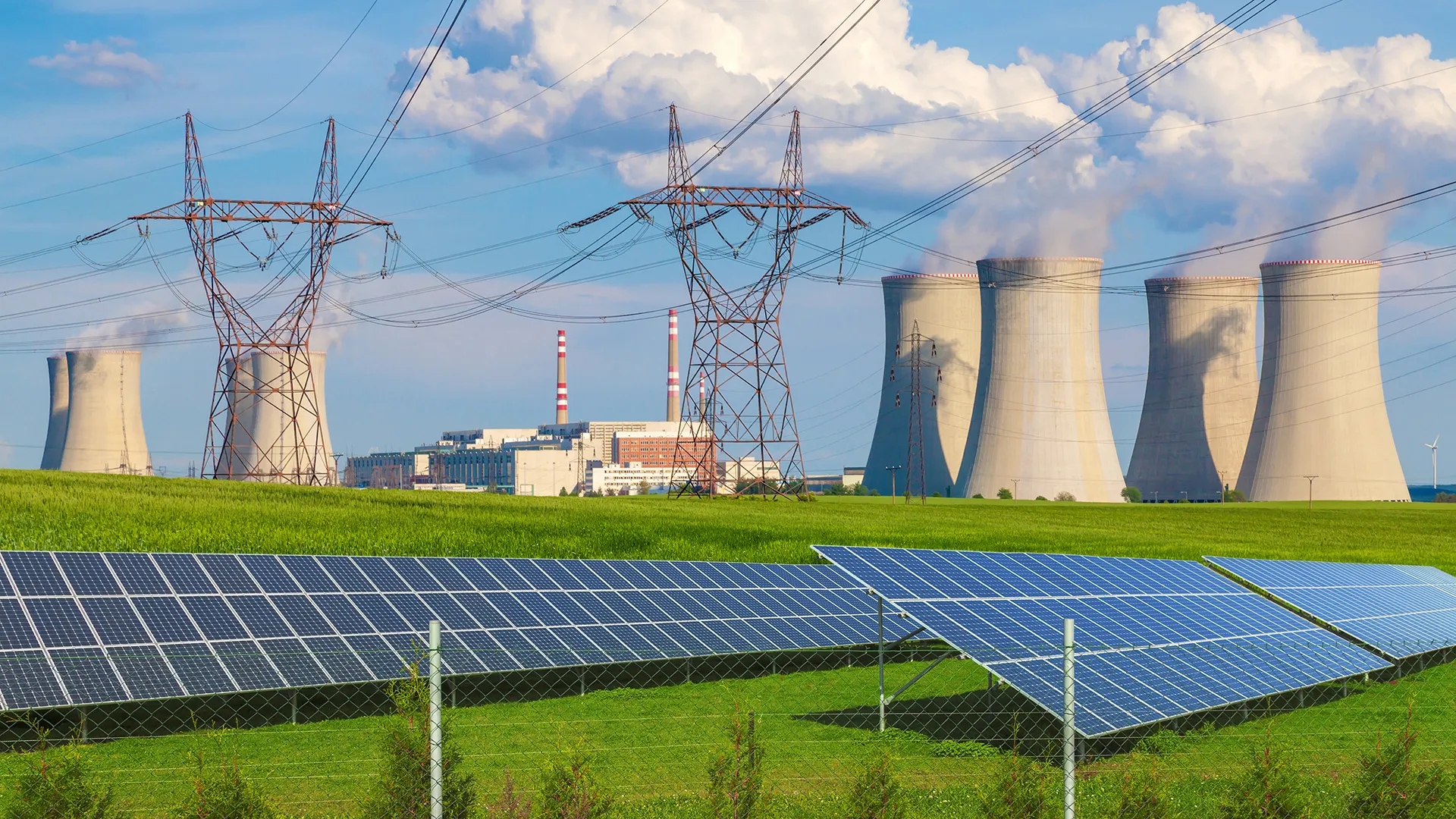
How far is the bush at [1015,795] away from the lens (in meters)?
7.34

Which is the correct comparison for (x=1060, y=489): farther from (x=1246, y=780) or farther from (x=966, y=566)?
(x=1246, y=780)

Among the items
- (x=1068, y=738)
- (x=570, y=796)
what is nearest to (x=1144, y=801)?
(x=1068, y=738)

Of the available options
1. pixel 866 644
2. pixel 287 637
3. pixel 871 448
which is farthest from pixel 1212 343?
pixel 287 637

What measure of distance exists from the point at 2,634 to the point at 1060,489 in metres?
59.6

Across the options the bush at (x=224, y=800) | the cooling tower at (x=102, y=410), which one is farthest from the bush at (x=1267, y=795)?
the cooling tower at (x=102, y=410)

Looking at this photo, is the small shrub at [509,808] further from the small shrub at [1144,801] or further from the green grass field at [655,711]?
the small shrub at [1144,801]

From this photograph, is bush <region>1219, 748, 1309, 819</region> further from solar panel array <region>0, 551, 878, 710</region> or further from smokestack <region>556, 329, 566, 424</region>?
smokestack <region>556, 329, 566, 424</region>

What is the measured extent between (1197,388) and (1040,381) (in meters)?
15.8

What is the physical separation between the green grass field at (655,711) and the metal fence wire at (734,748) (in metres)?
0.05

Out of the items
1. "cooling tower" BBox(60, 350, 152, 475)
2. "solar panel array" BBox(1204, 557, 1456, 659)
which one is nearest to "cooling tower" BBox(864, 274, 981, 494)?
"cooling tower" BBox(60, 350, 152, 475)

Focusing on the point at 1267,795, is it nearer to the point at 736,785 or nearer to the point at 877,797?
Result: the point at 877,797

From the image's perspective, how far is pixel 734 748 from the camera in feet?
24.4

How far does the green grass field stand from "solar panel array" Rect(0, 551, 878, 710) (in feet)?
1.81

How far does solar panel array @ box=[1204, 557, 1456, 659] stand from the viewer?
15.6 meters
